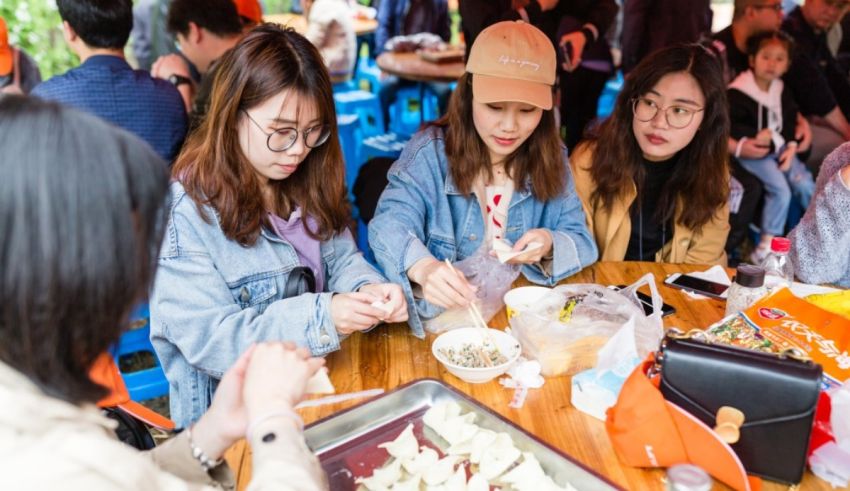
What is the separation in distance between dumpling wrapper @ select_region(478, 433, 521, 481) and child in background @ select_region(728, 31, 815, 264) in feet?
11.2

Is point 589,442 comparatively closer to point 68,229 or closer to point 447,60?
point 68,229

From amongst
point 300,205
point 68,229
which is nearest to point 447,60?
point 300,205

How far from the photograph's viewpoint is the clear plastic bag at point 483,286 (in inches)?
73.1

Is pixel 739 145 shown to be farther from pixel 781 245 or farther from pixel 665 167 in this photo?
pixel 781 245

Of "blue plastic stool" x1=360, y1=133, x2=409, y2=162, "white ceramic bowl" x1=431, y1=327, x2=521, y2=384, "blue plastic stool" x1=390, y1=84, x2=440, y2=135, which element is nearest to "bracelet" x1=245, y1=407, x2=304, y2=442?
"white ceramic bowl" x1=431, y1=327, x2=521, y2=384

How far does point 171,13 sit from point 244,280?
2714 mm

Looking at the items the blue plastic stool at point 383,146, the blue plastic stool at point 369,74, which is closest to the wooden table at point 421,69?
the blue plastic stool at point 383,146

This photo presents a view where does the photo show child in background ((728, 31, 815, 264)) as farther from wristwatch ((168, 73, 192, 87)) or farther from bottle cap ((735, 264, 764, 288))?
wristwatch ((168, 73, 192, 87))

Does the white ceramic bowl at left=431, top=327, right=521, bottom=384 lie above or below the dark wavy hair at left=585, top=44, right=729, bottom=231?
below

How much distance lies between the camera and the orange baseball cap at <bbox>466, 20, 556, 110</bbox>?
215cm

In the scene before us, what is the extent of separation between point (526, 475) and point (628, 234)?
4.98 ft

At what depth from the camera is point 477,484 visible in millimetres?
1270

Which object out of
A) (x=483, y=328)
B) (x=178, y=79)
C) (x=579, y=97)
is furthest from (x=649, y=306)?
(x=579, y=97)

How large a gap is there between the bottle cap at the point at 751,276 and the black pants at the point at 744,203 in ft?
6.27
